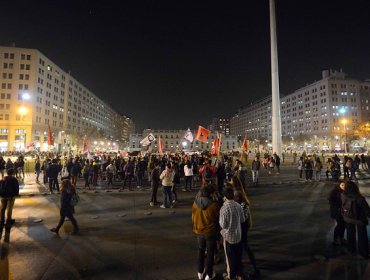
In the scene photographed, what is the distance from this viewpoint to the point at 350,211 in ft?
19.2

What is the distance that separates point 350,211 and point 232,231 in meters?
3.31

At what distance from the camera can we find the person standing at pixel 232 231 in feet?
15.1

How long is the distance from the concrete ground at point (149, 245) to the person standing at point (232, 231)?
524 mm

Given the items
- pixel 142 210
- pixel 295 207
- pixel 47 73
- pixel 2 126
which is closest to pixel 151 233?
pixel 142 210

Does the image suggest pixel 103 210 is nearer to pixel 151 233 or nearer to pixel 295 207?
pixel 151 233

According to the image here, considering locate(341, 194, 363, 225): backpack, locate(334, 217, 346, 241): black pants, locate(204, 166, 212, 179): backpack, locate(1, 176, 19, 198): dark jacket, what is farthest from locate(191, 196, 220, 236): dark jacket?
locate(204, 166, 212, 179): backpack

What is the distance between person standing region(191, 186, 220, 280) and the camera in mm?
4684

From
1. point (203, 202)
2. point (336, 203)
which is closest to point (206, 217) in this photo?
point (203, 202)

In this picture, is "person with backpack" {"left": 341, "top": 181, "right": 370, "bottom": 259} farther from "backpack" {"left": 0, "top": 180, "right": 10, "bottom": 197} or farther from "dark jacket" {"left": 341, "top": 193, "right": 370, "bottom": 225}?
"backpack" {"left": 0, "top": 180, "right": 10, "bottom": 197}

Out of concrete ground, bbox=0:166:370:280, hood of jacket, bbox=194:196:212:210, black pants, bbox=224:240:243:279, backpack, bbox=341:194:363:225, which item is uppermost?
hood of jacket, bbox=194:196:212:210

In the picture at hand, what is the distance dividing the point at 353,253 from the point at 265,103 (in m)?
177

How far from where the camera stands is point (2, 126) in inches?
2832

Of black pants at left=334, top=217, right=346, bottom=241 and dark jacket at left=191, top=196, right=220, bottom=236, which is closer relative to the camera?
dark jacket at left=191, top=196, right=220, bottom=236

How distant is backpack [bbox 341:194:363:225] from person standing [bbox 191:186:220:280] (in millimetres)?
3426
